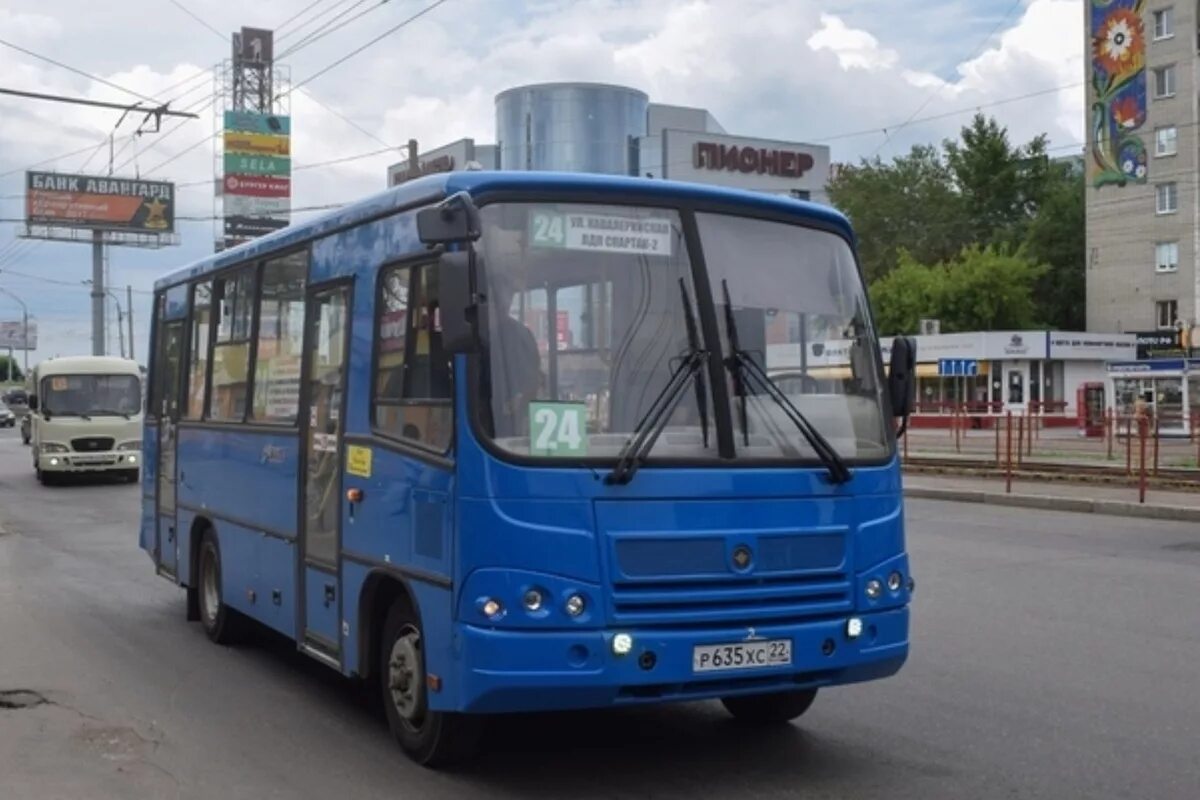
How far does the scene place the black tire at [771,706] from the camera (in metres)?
7.30

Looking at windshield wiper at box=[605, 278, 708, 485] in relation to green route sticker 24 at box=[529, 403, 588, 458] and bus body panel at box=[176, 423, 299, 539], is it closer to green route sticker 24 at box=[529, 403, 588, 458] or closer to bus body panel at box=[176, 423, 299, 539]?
green route sticker 24 at box=[529, 403, 588, 458]

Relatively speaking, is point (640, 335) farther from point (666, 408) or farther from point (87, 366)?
point (87, 366)

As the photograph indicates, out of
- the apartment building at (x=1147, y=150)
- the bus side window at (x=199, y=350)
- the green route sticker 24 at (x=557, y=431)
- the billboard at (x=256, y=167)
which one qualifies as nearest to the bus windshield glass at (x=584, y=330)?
the green route sticker 24 at (x=557, y=431)

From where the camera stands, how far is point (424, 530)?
20.6ft

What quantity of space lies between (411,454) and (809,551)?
1.84 metres

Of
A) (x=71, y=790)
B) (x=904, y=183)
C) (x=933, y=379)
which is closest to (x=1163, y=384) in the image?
(x=933, y=379)

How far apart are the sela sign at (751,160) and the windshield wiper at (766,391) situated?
69183mm

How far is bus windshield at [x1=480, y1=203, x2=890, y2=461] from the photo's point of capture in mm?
6016

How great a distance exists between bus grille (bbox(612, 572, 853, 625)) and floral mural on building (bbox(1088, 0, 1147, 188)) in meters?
59.7

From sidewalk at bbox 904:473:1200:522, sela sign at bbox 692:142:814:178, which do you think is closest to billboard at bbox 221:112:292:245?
sela sign at bbox 692:142:814:178

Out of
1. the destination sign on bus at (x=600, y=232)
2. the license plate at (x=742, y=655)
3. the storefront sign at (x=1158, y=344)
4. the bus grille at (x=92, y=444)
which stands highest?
the storefront sign at (x=1158, y=344)

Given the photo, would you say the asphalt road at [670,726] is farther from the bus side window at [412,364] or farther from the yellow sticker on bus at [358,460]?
the bus side window at [412,364]

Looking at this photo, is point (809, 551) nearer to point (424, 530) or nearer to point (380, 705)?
point (424, 530)

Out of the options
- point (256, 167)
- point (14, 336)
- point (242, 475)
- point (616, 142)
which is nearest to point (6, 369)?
point (14, 336)
